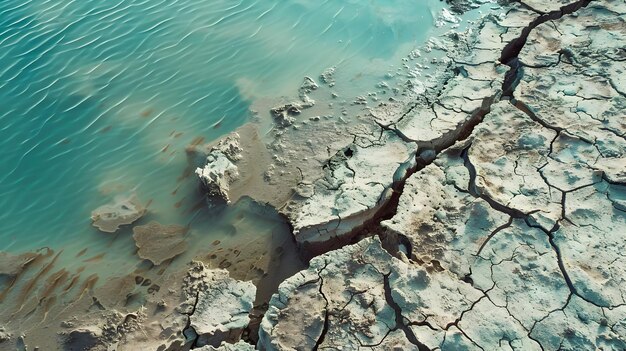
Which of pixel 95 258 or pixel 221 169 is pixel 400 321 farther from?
pixel 95 258

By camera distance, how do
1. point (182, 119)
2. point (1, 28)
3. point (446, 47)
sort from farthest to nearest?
point (1, 28) → point (446, 47) → point (182, 119)

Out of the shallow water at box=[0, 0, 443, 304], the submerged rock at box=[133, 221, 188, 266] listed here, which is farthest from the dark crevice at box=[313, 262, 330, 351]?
the submerged rock at box=[133, 221, 188, 266]

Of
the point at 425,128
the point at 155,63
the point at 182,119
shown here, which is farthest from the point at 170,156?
the point at 425,128

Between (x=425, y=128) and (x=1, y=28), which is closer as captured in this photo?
(x=425, y=128)

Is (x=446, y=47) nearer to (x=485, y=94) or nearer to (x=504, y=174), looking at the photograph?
(x=485, y=94)

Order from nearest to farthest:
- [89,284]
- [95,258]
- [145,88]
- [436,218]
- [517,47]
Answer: [436,218], [89,284], [95,258], [517,47], [145,88]

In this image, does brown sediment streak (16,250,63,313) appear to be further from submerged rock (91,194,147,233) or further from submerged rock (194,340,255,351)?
submerged rock (194,340,255,351)

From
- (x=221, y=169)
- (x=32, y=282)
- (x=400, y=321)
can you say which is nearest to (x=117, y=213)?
(x=32, y=282)

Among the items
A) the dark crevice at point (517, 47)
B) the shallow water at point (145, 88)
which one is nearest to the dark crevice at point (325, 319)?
the shallow water at point (145, 88)
